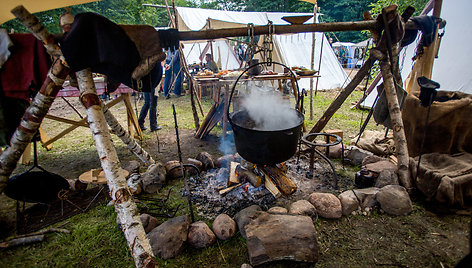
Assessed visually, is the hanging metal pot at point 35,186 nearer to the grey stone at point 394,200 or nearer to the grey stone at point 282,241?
the grey stone at point 282,241

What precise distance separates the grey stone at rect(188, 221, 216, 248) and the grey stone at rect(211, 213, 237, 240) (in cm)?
7

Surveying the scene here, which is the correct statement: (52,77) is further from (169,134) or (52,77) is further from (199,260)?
(169,134)

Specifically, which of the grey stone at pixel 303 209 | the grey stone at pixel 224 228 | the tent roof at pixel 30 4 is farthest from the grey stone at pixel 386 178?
the tent roof at pixel 30 4

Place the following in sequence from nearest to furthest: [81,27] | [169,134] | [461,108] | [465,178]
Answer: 1. [81,27]
2. [465,178]
3. [461,108]
4. [169,134]

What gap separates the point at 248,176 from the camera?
134 inches

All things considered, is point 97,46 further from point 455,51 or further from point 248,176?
point 455,51

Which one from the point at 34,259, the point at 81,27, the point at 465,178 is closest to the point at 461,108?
A: the point at 465,178

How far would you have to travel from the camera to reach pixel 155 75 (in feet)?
10.5

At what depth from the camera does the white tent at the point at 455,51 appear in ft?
17.9

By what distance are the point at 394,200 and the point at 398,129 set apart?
110 centimetres

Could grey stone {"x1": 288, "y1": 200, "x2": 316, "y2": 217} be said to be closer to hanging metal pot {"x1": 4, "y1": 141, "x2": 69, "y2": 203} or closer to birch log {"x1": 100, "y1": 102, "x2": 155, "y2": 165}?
birch log {"x1": 100, "y1": 102, "x2": 155, "y2": 165}

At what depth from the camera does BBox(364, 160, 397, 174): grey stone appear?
3.32 metres

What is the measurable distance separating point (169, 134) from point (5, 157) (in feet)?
12.1

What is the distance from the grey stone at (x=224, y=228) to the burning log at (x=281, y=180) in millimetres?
924
